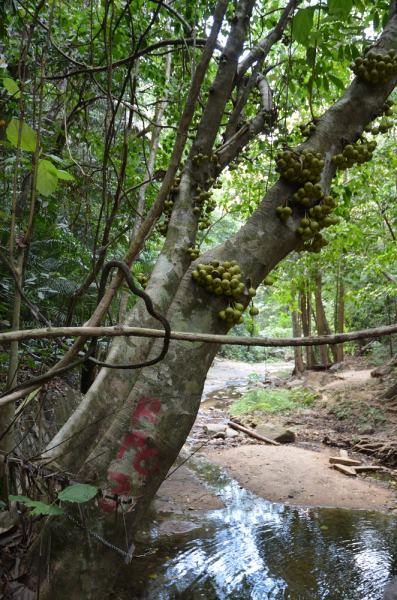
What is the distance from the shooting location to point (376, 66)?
2.07m

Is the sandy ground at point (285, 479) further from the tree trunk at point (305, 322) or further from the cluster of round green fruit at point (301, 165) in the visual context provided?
the tree trunk at point (305, 322)

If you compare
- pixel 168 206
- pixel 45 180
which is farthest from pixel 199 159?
pixel 45 180

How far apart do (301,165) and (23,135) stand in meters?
1.13

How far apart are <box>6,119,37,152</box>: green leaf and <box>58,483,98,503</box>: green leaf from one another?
0.91m

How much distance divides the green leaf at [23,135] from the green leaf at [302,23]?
40.1 inches

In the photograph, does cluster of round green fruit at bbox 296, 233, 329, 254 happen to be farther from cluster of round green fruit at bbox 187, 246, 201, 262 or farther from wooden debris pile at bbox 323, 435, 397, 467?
wooden debris pile at bbox 323, 435, 397, 467

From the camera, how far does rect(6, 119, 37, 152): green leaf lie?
4.05 feet

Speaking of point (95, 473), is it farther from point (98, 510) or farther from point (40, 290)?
point (40, 290)

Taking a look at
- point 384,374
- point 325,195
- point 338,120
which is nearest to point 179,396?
point 325,195

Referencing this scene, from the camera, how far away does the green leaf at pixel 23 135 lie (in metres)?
1.23

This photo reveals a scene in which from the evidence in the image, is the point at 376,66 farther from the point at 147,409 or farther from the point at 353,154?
the point at 147,409

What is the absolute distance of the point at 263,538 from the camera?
12.9ft

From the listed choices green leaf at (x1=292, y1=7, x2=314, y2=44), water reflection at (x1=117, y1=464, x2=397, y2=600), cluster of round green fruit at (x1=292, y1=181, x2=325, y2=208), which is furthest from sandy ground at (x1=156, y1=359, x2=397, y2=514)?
green leaf at (x1=292, y1=7, x2=314, y2=44)

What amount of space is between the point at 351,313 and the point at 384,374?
6.49 metres
